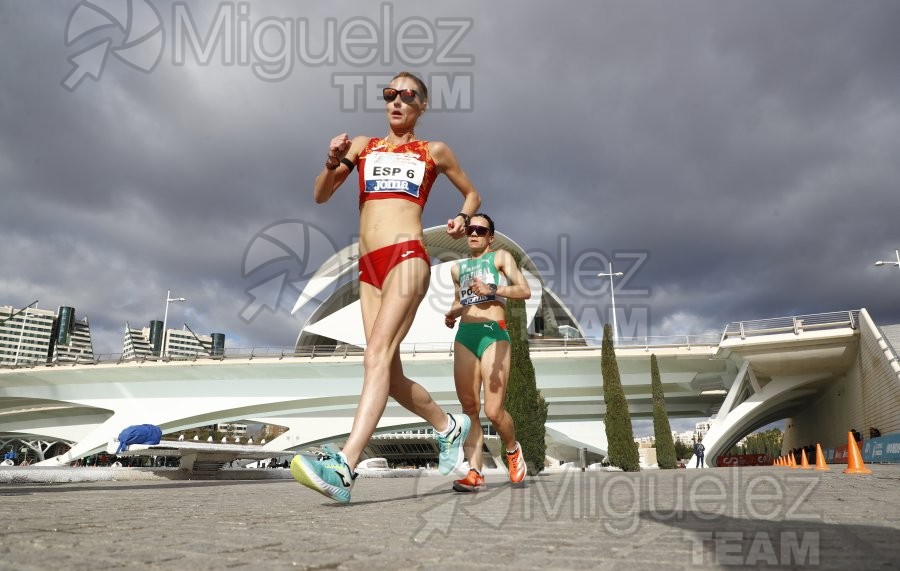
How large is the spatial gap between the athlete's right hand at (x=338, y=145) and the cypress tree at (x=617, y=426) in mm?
20699

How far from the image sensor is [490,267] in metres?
5.02

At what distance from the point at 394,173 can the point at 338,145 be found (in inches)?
15.0

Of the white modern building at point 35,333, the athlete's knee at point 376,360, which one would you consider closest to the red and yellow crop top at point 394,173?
the athlete's knee at point 376,360

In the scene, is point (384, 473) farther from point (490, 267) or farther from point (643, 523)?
point (643, 523)

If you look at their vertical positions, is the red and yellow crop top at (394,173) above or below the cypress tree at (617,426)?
above

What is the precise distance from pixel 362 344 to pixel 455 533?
125 feet

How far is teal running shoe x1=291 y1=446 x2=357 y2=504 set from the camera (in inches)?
102

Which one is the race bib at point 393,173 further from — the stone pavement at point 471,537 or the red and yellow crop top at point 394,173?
the stone pavement at point 471,537

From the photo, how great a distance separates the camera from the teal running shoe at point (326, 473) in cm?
260

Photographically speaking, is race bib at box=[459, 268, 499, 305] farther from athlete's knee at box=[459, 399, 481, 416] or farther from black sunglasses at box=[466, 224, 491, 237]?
athlete's knee at box=[459, 399, 481, 416]

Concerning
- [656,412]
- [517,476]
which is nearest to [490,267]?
[517,476]

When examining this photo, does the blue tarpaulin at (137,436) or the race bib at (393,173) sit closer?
the race bib at (393,173)

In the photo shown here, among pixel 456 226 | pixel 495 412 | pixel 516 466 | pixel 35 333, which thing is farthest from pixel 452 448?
pixel 35 333

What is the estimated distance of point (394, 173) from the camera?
3467 millimetres
